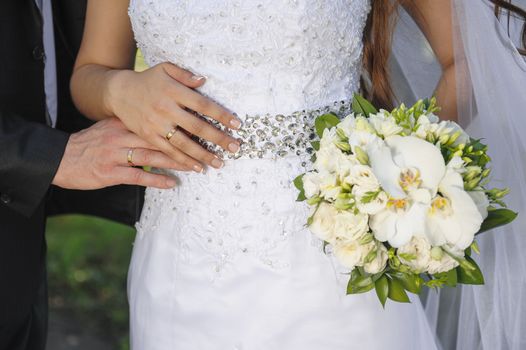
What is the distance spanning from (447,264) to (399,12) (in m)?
0.79

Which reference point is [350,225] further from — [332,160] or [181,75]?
[181,75]

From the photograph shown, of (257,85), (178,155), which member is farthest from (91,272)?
(257,85)

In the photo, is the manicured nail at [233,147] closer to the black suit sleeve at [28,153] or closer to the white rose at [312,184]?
the white rose at [312,184]

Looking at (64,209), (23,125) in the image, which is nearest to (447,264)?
(23,125)

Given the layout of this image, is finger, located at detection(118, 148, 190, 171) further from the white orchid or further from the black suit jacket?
the white orchid

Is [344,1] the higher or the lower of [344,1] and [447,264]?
the higher

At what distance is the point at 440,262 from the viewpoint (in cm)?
127

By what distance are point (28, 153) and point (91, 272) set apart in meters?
2.81

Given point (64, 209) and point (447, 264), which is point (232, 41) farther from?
point (64, 209)

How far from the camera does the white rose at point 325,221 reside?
52.3 inches

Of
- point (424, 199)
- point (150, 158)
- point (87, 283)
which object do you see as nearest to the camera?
point (424, 199)

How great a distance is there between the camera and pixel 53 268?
179 inches

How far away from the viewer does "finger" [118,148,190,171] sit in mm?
1712

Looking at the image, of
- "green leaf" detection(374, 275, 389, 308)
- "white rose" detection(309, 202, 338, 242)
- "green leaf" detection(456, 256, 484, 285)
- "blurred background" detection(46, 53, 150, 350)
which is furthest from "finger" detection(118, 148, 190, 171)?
"blurred background" detection(46, 53, 150, 350)
